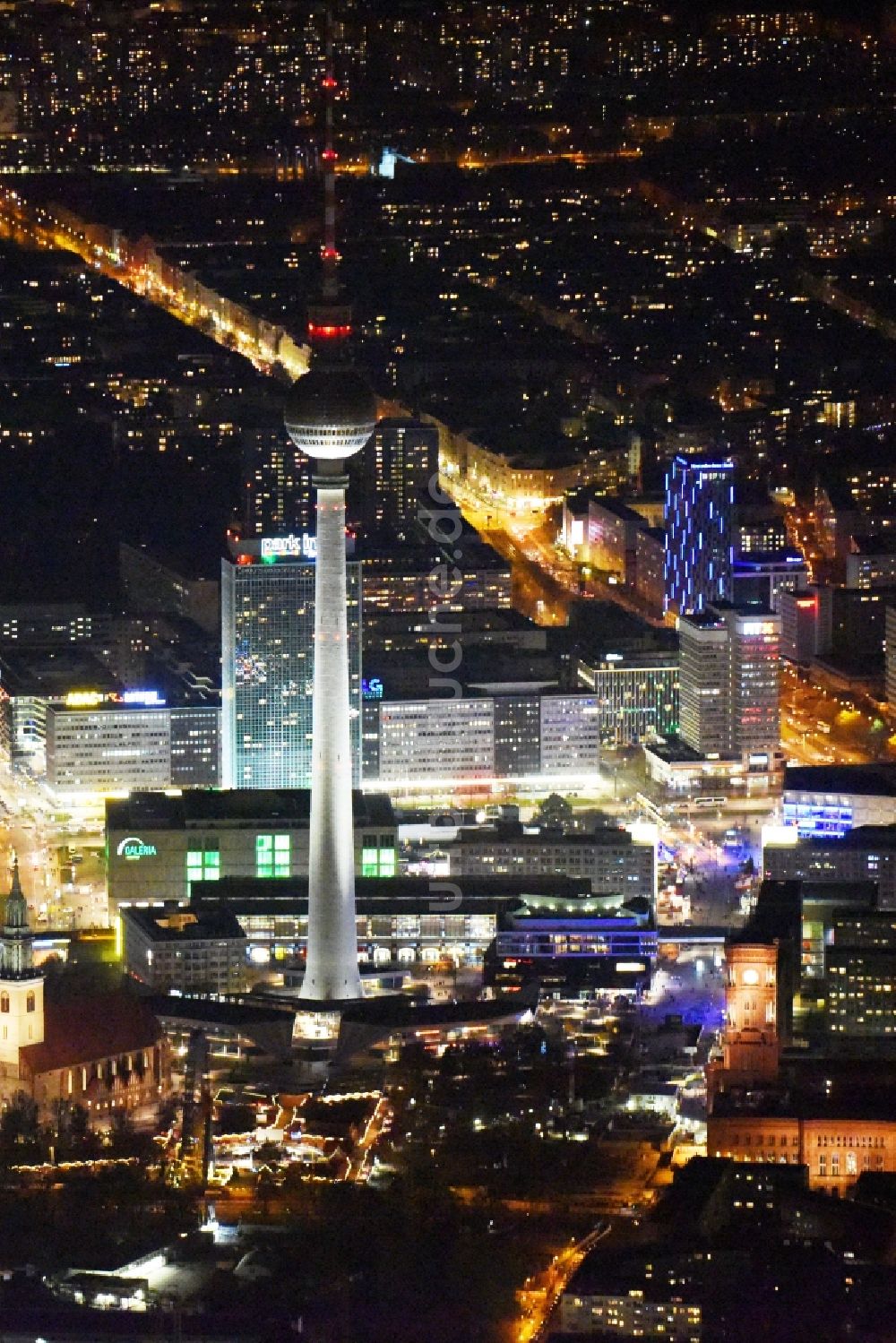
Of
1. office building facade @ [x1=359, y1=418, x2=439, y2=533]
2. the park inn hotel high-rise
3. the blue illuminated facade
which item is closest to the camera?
the blue illuminated facade

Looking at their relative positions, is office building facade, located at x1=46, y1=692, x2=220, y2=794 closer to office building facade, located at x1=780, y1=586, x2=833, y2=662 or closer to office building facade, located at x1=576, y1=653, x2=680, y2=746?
office building facade, located at x1=576, y1=653, x2=680, y2=746

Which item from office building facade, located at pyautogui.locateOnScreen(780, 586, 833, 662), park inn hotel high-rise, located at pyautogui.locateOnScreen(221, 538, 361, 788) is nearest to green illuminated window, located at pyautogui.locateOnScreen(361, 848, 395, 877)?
park inn hotel high-rise, located at pyautogui.locateOnScreen(221, 538, 361, 788)

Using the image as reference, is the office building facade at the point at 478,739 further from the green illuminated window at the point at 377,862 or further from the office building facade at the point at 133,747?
the green illuminated window at the point at 377,862

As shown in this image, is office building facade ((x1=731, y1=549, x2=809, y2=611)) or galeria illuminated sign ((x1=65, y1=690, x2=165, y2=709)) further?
office building facade ((x1=731, y1=549, x2=809, y2=611))

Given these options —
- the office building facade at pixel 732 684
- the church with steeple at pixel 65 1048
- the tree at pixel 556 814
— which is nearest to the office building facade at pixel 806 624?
the office building facade at pixel 732 684

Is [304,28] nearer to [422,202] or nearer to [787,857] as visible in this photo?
[422,202]

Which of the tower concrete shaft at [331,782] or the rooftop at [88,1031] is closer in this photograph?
the rooftop at [88,1031]

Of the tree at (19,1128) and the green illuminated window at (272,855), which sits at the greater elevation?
the green illuminated window at (272,855)
